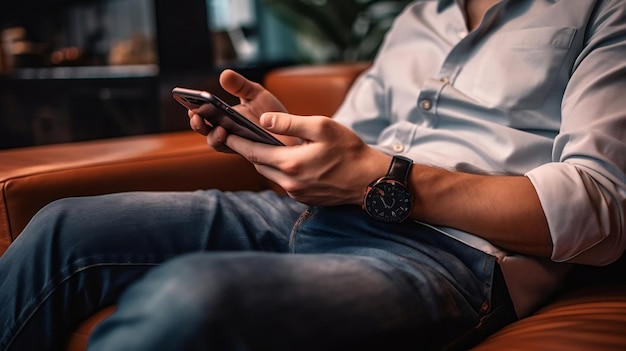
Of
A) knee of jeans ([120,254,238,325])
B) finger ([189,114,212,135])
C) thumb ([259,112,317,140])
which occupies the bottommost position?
knee of jeans ([120,254,238,325])

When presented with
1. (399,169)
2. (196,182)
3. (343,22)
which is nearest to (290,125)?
(399,169)

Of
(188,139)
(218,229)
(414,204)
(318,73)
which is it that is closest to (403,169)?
(414,204)

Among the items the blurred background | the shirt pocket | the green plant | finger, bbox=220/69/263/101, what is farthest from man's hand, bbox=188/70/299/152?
the green plant

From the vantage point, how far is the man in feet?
2.26

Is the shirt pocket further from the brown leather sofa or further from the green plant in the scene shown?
the green plant

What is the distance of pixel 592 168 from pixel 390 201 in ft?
0.89

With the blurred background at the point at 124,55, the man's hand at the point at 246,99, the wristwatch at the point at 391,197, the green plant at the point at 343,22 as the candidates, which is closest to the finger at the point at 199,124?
the man's hand at the point at 246,99

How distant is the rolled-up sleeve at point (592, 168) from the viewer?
2.95ft

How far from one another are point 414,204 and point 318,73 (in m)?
0.87

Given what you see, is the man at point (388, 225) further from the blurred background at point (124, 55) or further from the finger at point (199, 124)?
the blurred background at point (124, 55)

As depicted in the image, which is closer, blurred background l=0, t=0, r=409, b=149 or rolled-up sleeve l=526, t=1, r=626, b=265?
rolled-up sleeve l=526, t=1, r=626, b=265

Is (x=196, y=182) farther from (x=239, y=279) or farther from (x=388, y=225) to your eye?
(x=239, y=279)

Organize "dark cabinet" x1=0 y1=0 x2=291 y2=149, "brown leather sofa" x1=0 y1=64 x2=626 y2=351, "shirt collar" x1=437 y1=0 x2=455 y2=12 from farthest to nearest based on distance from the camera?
"dark cabinet" x1=0 y1=0 x2=291 y2=149
"shirt collar" x1=437 y1=0 x2=455 y2=12
"brown leather sofa" x1=0 y1=64 x2=626 y2=351

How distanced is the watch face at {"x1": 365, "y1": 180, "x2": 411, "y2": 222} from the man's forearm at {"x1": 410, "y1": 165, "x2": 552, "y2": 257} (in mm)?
22
